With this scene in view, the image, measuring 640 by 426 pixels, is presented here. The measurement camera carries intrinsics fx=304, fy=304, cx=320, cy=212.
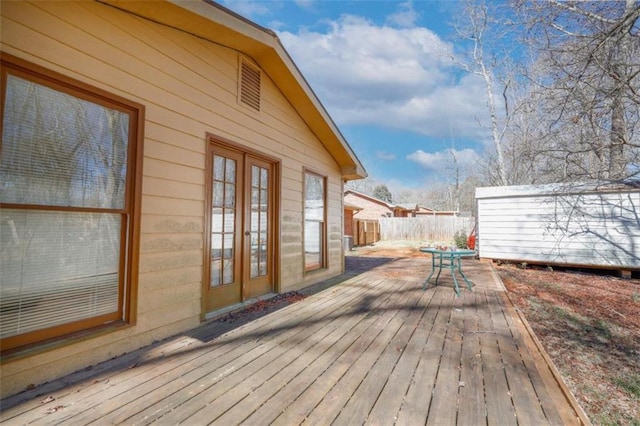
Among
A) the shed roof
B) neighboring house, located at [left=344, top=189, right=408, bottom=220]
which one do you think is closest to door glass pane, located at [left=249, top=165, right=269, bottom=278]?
the shed roof

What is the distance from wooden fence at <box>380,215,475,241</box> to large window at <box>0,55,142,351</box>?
1736 cm

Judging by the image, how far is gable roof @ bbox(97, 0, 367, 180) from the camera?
111 inches

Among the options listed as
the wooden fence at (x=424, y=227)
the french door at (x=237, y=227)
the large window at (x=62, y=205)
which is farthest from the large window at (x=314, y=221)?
the wooden fence at (x=424, y=227)

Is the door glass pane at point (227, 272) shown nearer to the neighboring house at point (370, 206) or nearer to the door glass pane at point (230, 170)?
the door glass pane at point (230, 170)

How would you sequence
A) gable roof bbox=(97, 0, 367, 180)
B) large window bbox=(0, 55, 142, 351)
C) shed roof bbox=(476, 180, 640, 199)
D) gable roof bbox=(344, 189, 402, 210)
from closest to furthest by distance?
1. large window bbox=(0, 55, 142, 351)
2. gable roof bbox=(97, 0, 367, 180)
3. shed roof bbox=(476, 180, 640, 199)
4. gable roof bbox=(344, 189, 402, 210)

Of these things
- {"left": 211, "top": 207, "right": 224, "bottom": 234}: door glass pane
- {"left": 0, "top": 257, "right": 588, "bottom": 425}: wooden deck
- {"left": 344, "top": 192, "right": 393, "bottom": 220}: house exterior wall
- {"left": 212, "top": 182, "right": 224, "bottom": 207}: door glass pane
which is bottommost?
{"left": 0, "top": 257, "right": 588, "bottom": 425}: wooden deck

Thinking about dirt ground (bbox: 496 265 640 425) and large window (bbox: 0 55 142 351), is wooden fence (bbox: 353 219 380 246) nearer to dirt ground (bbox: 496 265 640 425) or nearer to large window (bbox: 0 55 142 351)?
dirt ground (bbox: 496 265 640 425)

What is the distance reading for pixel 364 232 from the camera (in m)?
18.1

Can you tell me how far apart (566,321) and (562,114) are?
3.19 metres

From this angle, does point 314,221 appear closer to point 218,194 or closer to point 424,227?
point 218,194

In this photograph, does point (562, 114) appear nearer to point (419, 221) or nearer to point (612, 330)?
point (612, 330)

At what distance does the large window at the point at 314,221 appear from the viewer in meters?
5.70

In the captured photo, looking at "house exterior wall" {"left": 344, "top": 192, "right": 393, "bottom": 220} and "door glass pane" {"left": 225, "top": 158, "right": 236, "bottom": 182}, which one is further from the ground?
"house exterior wall" {"left": 344, "top": 192, "right": 393, "bottom": 220}

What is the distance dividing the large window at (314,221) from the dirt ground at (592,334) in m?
3.42
